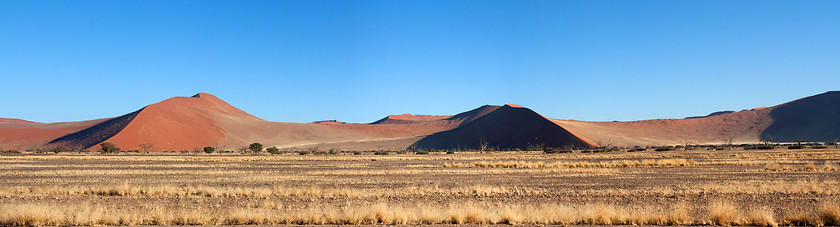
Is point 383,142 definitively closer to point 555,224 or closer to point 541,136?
point 541,136

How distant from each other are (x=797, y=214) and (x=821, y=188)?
25.3 ft

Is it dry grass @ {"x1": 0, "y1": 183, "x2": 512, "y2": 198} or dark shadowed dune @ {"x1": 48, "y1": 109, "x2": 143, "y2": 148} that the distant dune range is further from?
dry grass @ {"x1": 0, "y1": 183, "x2": 512, "y2": 198}

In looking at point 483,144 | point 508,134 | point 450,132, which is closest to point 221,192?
point 483,144

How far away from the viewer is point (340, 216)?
11.6 metres

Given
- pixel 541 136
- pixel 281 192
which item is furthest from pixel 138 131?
pixel 281 192

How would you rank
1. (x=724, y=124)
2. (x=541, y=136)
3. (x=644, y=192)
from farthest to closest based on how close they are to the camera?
(x=724, y=124) → (x=541, y=136) → (x=644, y=192)

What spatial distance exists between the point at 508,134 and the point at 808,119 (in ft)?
209

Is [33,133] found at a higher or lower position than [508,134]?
higher

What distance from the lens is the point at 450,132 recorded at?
13612 cm

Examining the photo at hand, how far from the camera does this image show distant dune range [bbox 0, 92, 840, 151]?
354 ft

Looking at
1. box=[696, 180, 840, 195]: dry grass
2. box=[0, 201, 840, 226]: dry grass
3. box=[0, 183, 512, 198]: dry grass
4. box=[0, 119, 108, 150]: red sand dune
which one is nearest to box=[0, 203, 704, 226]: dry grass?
box=[0, 201, 840, 226]: dry grass

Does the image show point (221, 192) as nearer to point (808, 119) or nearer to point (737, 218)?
point (737, 218)

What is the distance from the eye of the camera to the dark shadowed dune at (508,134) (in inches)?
3991

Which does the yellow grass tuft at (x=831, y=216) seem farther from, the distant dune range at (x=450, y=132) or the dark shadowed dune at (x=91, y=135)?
the dark shadowed dune at (x=91, y=135)
